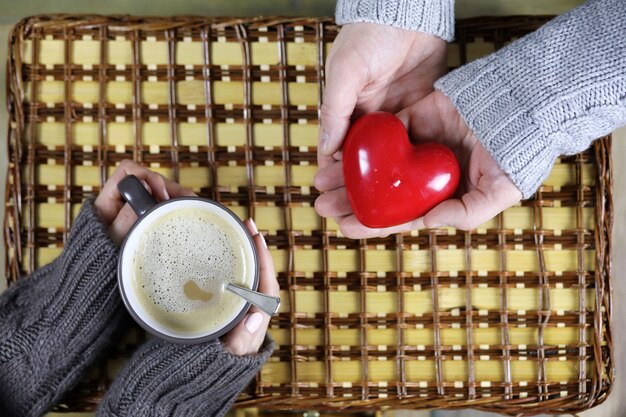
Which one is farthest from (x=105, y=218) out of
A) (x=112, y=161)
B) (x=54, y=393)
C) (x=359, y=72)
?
(x=359, y=72)

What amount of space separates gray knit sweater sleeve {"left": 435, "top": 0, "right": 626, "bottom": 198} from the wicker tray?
11 cm

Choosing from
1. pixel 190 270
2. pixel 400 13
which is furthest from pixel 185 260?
pixel 400 13

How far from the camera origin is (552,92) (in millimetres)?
600

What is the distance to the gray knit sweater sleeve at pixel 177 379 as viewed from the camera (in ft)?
2.09

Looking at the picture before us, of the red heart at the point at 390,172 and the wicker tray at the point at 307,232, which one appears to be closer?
the red heart at the point at 390,172

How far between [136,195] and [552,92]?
434 millimetres

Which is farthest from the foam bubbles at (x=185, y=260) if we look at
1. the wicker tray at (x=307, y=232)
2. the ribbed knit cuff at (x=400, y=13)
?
the ribbed knit cuff at (x=400, y=13)

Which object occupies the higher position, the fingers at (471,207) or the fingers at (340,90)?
the fingers at (340,90)

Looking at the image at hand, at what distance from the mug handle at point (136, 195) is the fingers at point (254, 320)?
0.36ft

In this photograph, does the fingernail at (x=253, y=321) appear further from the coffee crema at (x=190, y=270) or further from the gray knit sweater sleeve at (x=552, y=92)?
the gray knit sweater sleeve at (x=552, y=92)

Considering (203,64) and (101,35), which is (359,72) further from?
(101,35)

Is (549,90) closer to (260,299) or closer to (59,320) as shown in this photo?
(260,299)

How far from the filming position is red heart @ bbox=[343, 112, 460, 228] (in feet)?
1.97

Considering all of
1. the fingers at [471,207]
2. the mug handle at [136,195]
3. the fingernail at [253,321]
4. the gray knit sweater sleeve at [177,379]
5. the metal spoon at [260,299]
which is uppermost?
the mug handle at [136,195]
